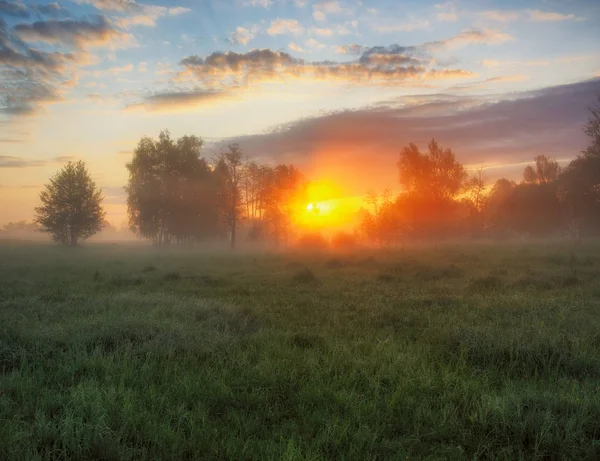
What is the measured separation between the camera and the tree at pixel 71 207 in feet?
154

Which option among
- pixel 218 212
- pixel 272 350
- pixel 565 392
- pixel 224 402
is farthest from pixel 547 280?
pixel 218 212

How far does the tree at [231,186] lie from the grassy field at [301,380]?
40.9 m

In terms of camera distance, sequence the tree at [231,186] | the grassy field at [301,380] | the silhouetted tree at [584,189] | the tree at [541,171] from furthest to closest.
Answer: the tree at [541,171]
the tree at [231,186]
the silhouetted tree at [584,189]
the grassy field at [301,380]

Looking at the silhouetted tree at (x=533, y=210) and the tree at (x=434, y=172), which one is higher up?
the tree at (x=434, y=172)

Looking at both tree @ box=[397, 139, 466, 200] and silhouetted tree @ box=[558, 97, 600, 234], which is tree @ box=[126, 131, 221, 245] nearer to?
tree @ box=[397, 139, 466, 200]

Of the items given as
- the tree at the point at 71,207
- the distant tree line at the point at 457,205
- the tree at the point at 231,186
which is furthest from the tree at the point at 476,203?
the tree at the point at 71,207

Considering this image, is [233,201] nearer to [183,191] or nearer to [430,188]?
[183,191]

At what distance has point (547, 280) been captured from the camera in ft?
51.2

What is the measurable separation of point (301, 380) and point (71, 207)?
2014 inches

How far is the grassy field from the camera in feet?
13.8

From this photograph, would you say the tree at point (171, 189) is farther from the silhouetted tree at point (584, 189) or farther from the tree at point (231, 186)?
the silhouetted tree at point (584, 189)

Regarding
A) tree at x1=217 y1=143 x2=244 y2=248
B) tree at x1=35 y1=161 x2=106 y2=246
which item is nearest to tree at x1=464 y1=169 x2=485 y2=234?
tree at x1=217 y1=143 x2=244 y2=248

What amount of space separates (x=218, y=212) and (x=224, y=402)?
2052 inches

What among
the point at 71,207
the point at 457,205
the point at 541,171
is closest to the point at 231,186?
the point at 71,207
